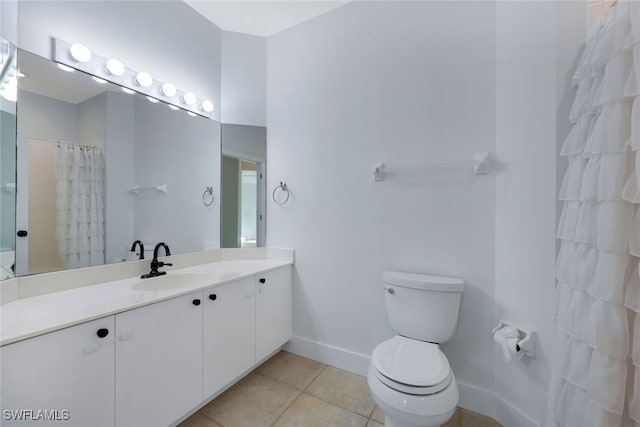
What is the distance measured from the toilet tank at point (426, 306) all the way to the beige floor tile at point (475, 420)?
1.66 feet

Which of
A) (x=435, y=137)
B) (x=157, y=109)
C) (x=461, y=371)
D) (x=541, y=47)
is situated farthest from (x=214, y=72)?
(x=461, y=371)

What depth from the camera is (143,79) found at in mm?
1662

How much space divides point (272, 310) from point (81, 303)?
112 centimetres

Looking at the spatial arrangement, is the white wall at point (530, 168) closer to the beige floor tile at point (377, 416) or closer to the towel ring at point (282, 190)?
the beige floor tile at point (377, 416)

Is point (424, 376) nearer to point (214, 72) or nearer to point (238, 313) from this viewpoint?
point (238, 313)

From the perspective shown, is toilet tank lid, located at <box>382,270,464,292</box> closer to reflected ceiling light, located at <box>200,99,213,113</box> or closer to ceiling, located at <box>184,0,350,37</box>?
reflected ceiling light, located at <box>200,99,213,113</box>

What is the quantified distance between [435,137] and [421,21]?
2.57 feet

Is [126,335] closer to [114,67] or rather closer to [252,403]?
[252,403]

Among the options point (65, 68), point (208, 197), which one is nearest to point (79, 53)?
point (65, 68)

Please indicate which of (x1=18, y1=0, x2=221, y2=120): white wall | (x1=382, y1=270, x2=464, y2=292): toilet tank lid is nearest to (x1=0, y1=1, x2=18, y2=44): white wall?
(x1=18, y1=0, x2=221, y2=120): white wall

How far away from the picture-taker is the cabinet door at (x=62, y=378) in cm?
82

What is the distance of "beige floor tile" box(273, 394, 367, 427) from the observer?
4.76 ft

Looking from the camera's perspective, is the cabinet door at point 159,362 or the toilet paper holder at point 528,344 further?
the toilet paper holder at point 528,344

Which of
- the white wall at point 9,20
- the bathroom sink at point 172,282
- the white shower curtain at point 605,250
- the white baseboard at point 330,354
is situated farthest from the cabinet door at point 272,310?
the white wall at point 9,20
